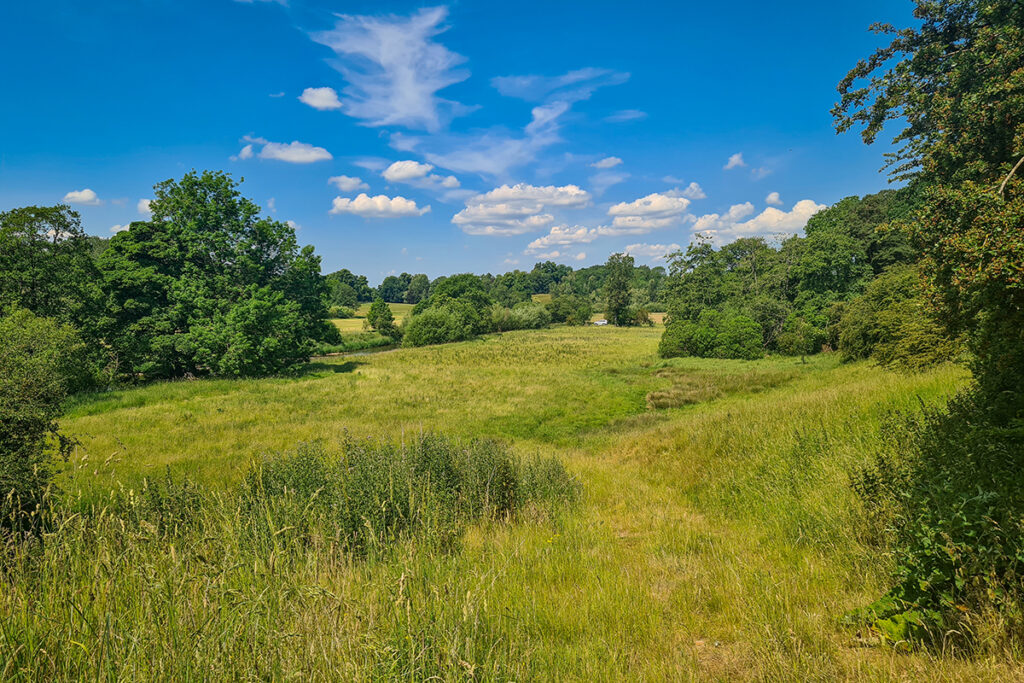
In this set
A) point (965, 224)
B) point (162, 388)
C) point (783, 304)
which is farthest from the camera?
point (783, 304)

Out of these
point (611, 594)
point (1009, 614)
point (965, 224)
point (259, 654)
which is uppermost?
point (965, 224)

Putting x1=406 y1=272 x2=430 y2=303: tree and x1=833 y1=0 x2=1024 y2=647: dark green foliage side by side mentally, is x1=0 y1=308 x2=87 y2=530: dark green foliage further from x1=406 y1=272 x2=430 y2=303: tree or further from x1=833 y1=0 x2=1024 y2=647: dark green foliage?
x1=406 y1=272 x2=430 y2=303: tree

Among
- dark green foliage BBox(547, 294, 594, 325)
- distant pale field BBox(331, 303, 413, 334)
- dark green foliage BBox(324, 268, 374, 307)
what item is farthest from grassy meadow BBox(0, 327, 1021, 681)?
dark green foliage BBox(324, 268, 374, 307)

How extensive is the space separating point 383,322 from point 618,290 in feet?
160

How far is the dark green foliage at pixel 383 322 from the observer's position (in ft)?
252

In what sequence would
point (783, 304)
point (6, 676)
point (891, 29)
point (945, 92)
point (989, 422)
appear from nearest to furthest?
point (6, 676), point (989, 422), point (945, 92), point (891, 29), point (783, 304)

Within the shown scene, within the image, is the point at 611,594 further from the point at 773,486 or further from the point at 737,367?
the point at 737,367

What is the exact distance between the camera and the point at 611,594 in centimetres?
430

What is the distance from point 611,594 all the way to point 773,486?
496 centimetres

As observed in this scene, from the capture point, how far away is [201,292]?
34.3 m

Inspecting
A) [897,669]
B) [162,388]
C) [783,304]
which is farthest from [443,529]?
[783,304]

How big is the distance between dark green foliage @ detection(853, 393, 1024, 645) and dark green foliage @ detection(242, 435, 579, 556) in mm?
4091

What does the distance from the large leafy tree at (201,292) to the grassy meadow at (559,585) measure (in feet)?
67.3

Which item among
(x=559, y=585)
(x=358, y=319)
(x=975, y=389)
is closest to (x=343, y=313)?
(x=358, y=319)
